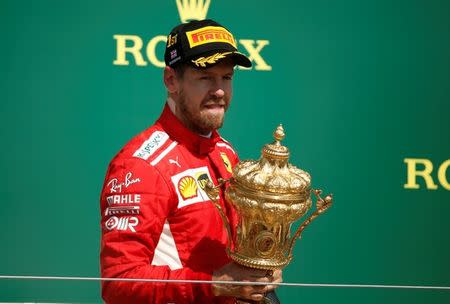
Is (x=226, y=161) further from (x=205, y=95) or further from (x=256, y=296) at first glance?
(x=256, y=296)

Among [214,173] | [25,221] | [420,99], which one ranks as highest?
[420,99]

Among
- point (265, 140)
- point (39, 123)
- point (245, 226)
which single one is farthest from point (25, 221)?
point (245, 226)

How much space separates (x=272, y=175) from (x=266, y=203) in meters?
0.07

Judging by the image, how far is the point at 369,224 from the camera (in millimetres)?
3084

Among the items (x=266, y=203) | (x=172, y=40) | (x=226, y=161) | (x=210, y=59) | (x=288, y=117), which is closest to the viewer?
(x=266, y=203)

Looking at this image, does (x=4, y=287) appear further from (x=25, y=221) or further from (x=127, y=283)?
(x=127, y=283)

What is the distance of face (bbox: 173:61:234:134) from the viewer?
209 centimetres

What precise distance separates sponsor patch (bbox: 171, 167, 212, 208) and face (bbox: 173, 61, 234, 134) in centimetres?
14

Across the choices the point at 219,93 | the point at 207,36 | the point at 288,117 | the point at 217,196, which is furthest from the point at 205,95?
the point at 288,117

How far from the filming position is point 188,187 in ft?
6.76

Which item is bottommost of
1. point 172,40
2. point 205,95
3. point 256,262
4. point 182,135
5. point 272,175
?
point 256,262

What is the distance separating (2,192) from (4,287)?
380mm

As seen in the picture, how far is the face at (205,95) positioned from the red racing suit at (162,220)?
5 centimetres

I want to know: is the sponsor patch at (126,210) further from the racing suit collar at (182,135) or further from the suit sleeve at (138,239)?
the racing suit collar at (182,135)
